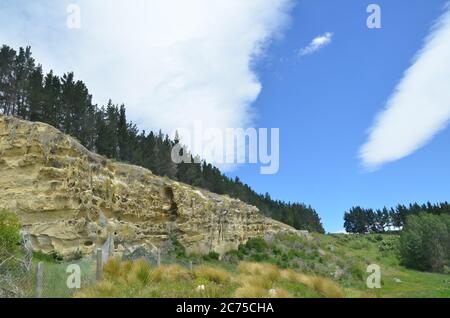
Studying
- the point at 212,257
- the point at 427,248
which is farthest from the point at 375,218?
the point at 212,257

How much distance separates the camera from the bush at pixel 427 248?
6216 cm

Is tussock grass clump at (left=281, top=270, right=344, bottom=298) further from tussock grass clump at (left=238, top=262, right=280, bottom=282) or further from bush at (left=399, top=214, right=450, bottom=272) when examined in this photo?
bush at (left=399, top=214, right=450, bottom=272)

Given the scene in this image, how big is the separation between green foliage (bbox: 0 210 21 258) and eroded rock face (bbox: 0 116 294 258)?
510 centimetres

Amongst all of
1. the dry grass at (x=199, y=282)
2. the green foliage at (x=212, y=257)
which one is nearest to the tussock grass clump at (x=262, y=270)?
the dry grass at (x=199, y=282)

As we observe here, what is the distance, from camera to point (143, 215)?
34.7 metres

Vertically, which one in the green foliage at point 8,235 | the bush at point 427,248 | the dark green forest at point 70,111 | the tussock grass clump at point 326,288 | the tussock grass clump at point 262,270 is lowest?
the bush at point 427,248

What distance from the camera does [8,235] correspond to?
60.4 ft

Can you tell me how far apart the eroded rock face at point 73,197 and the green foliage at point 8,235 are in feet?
16.7

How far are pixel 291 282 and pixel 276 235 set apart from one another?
41.2 meters

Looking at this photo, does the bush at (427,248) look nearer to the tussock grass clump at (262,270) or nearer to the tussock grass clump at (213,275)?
the tussock grass clump at (262,270)

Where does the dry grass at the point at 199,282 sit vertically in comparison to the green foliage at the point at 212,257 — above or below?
above

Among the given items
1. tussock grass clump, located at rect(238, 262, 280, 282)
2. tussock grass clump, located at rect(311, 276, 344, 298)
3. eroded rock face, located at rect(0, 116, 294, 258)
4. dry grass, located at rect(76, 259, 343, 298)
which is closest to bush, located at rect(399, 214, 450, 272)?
eroded rock face, located at rect(0, 116, 294, 258)

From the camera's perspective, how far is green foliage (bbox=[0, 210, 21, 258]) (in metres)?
17.0
